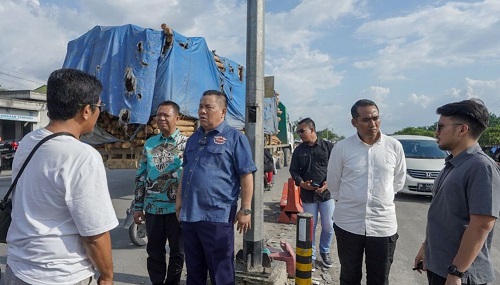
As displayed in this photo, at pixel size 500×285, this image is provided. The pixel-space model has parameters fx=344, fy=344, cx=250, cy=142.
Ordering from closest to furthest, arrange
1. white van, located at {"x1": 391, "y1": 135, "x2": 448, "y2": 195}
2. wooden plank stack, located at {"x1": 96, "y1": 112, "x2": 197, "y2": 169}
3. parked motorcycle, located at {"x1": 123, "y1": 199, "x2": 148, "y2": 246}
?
parked motorcycle, located at {"x1": 123, "y1": 199, "x2": 148, "y2": 246} < wooden plank stack, located at {"x1": 96, "y1": 112, "x2": 197, "y2": 169} < white van, located at {"x1": 391, "y1": 135, "x2": 448, "y2": 195}

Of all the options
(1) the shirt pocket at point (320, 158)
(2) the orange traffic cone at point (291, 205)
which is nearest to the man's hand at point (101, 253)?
(1) the shirt pocket at point (320, 158)

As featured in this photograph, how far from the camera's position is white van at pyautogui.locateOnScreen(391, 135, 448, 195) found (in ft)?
28.3

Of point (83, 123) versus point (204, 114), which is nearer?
point (83, 123)

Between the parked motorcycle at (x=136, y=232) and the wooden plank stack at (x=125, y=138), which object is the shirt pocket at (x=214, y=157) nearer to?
the parked motorcycle at (x=136, y=232)

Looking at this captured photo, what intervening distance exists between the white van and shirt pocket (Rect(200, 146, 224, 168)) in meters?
7.33

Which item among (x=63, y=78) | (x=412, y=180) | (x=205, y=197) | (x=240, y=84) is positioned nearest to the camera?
(x=63, y=78)

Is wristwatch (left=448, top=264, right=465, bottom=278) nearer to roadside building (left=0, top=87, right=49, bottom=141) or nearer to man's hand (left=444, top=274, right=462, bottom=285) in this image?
man's hand (left=444, top=274, right=462, bottom=285)

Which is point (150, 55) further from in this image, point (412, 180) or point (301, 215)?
point (412, 180)

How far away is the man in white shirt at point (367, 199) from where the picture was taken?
9.04ft

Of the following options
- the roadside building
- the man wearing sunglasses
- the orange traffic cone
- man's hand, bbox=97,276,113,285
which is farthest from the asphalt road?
the roadside building

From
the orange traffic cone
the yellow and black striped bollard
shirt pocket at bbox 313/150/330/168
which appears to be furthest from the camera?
the orange traffic cone

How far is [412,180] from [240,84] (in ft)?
16.4

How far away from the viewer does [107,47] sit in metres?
5.47

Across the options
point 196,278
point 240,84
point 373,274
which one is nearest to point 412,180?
point 240,84
